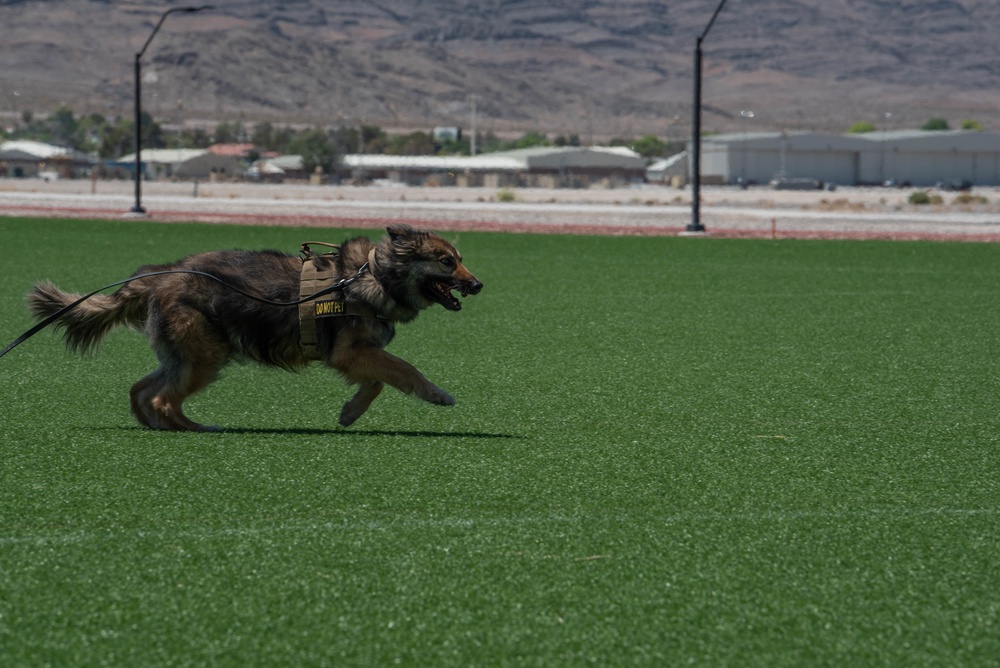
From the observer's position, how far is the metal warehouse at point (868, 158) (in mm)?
129625

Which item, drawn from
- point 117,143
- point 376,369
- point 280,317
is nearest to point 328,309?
point 280,317

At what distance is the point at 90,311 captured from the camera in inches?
328

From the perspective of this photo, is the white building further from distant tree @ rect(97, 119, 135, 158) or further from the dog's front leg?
the dog's front leg

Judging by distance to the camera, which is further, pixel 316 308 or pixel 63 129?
pixel 63 129

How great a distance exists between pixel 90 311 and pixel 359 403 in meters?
1.65

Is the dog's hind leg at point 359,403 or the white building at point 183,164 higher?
the white building at point 183,164

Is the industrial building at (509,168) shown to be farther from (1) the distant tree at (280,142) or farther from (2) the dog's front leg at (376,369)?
(2) the dog's front leg at (376,369)

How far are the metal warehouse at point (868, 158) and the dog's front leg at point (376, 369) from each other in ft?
405

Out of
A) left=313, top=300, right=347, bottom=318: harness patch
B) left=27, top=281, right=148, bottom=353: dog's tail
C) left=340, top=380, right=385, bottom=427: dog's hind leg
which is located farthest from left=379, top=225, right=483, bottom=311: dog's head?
left=27, top=281, right=148, bottom=353: dog's tail

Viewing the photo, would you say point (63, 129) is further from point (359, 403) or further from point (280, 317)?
point (280, 317)

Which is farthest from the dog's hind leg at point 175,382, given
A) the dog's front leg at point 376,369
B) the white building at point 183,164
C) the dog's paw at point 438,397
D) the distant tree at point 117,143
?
the distant tree at point 117,143

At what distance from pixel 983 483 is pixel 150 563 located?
4111 millimetres

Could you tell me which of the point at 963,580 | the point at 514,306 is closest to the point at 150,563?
the point at 963,580

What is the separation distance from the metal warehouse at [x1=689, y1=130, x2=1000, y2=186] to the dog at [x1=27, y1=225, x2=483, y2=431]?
123 m
